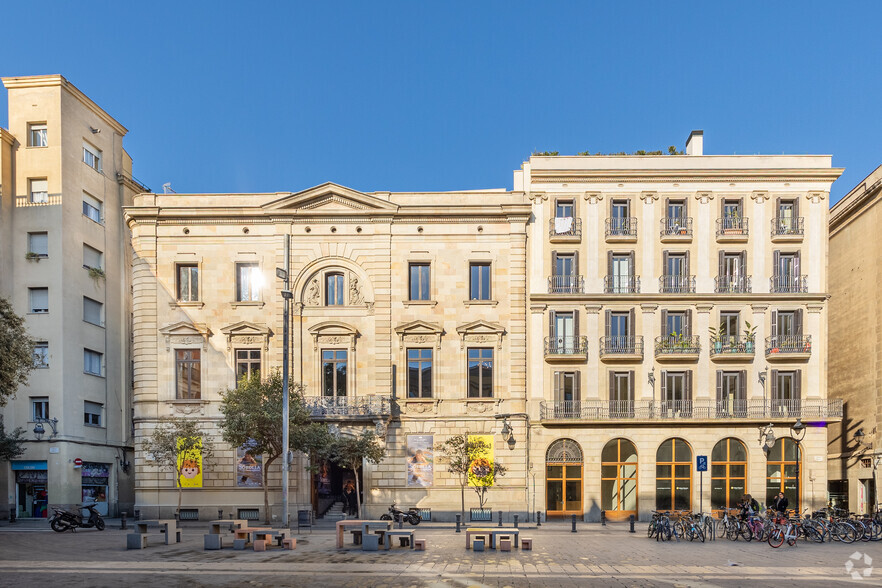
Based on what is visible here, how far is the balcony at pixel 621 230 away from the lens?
113 ft

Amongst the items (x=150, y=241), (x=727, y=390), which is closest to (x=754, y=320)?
(x=727, y=390)

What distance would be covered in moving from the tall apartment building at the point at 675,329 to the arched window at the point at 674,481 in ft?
0.16

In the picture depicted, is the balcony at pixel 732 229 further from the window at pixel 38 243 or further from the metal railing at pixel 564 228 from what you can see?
the window at pixel 38 243

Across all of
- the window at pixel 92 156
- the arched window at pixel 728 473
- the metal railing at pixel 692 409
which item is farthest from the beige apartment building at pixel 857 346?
the window at pixel 92 156

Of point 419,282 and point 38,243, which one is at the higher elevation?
point 38,243

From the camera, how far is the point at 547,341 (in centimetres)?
3394

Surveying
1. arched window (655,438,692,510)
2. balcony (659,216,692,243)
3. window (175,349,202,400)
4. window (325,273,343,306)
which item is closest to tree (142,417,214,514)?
window (175,349,202,400)

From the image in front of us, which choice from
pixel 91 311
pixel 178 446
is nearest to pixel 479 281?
pixel 178 446

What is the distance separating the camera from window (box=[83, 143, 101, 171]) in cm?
3706

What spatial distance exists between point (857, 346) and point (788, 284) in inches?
266

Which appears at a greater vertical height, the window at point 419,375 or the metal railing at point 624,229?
the metal railing at point 624,229

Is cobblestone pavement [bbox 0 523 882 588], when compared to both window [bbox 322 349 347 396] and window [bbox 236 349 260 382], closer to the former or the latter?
window [bbox 322 349 347 396]

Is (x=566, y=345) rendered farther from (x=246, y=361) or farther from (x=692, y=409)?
(x=246, y=361)

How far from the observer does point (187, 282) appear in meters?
34.8
